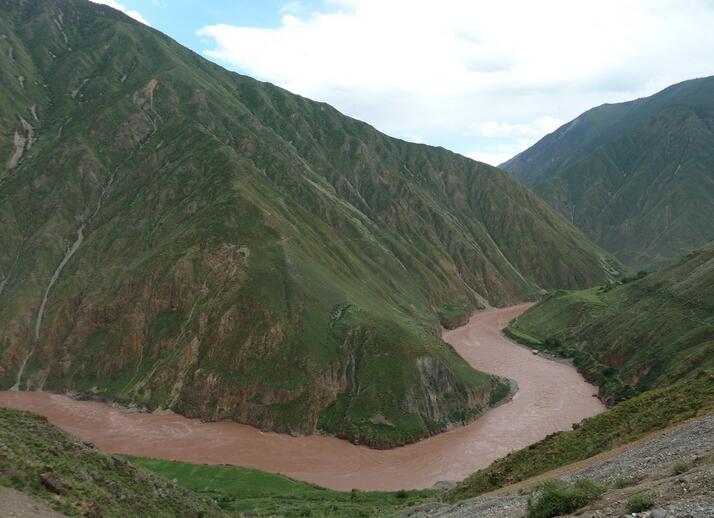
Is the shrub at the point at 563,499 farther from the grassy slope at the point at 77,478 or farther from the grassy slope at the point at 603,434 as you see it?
the grassy slope at the point at 77,478

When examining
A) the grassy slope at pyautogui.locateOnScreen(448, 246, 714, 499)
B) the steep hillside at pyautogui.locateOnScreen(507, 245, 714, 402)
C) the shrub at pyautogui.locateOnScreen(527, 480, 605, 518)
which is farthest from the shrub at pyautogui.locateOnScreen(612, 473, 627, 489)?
the steep hillside at pyautogui.locateOnScreen(507, 245, 714, 402)

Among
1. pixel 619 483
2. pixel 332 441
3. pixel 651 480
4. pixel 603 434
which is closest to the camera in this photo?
pixel 651 480

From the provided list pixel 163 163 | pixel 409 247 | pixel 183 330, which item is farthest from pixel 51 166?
pixel 409 247

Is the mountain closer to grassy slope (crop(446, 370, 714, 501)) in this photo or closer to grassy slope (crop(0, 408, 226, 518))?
grassy slope (crop(446, 370, 714, 501))

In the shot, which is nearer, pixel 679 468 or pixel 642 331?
Result: pixel 679 468

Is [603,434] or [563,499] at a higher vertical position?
[563,499]

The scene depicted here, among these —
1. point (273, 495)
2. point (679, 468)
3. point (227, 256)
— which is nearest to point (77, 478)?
point (679, 468)

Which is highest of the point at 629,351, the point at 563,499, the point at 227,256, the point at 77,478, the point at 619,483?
the point at 227,256

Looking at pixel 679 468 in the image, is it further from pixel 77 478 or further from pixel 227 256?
pixel 227 256
